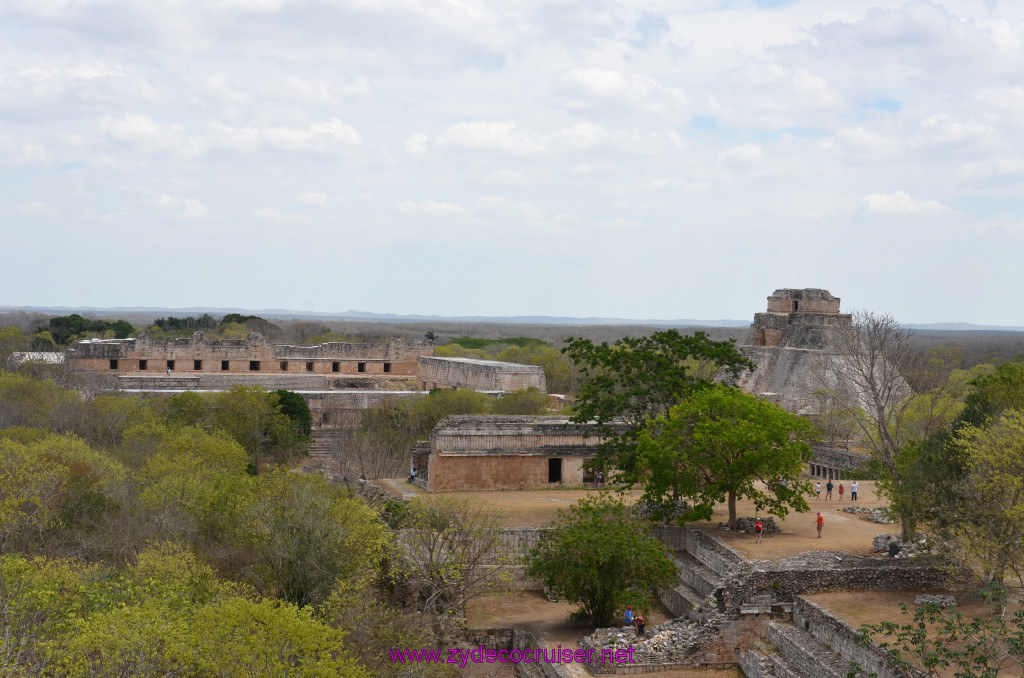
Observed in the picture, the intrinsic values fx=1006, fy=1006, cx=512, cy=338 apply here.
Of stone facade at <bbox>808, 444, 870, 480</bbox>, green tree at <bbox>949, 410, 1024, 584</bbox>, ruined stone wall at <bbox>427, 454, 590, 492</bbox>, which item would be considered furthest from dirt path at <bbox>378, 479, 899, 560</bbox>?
green tree at <bbox>949, 410, 1024, 584</bbox>

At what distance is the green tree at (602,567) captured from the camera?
49.0 feet

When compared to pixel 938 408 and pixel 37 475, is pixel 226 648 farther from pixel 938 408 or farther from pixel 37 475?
pixel 938 408

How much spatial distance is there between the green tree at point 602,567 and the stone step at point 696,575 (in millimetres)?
483

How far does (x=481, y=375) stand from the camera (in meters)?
37.2

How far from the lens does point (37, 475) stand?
1595cm

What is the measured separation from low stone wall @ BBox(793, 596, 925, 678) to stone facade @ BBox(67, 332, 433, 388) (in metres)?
30.3

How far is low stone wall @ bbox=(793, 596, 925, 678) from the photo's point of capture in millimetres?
10875

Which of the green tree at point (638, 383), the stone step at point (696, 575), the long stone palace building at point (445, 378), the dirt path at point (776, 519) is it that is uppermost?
the green tree at point (638, 383)

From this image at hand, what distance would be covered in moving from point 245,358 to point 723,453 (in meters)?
31.2

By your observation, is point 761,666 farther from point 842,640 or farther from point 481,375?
point 481,375

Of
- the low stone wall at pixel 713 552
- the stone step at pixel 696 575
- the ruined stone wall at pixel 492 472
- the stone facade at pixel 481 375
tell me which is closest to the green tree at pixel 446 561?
the stone step at pixel 696 575

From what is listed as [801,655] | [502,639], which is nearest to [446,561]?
[502,639]

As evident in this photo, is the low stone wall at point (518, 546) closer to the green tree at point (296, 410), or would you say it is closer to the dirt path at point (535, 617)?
the dirt path at point (535, 617)

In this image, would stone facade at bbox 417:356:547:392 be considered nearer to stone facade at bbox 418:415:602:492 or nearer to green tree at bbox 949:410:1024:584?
stone facade at bbox 418:415:602:492
